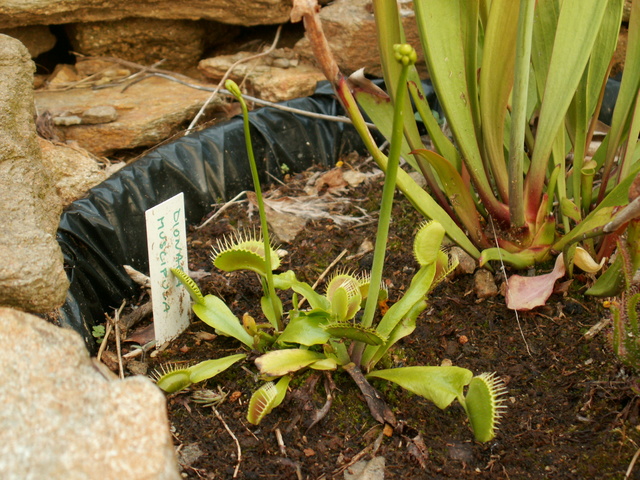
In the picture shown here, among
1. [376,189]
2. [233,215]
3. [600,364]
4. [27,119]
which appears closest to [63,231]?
[27,119]

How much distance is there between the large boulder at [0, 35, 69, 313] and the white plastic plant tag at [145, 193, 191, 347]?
200mm

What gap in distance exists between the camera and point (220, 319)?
1.36 meters

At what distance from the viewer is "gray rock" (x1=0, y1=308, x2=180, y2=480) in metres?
0.67

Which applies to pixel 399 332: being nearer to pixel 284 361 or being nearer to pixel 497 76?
pixel 284 361

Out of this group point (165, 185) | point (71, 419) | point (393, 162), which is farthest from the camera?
point (165, 185)

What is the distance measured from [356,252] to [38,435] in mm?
1138

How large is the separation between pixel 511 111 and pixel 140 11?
166cm

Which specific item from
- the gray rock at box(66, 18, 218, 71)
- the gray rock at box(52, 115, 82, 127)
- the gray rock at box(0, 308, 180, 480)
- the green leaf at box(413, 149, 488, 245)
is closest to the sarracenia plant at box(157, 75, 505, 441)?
the green leaf at box(413, 149, 488, 245)

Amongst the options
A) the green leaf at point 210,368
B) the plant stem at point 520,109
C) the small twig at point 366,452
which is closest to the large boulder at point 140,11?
the plant stem at point 520,109

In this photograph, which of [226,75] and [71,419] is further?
[226,75]

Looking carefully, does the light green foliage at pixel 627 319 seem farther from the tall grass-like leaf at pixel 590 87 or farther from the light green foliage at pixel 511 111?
the tall grass-like leaf at pixel 590 87

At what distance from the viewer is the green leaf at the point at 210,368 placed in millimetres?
1250

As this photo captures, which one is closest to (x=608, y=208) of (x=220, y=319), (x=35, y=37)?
(x=220, y=319)

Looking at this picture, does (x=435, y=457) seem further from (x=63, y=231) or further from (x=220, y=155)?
(x=220, y=155)
